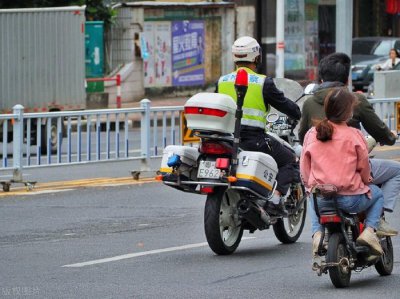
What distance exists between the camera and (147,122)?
18812 millimetres

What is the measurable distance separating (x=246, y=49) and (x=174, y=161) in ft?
3.86

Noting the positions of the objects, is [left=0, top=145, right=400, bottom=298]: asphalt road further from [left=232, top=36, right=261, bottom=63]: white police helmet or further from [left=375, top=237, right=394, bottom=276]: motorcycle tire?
[left=232, top=36, right=261, bottom=63]: white police helmet

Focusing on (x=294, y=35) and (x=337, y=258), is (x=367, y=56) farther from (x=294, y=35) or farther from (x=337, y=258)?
(x=337, y=258)

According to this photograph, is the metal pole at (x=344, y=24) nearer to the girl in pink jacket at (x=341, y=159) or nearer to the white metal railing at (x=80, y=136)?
the white metal railing at (x=80, y=136)

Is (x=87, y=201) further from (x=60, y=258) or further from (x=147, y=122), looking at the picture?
(x=60, y=258)

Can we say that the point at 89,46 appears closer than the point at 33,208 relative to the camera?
No

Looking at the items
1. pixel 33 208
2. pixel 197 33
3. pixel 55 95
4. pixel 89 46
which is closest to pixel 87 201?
pixel 33 208

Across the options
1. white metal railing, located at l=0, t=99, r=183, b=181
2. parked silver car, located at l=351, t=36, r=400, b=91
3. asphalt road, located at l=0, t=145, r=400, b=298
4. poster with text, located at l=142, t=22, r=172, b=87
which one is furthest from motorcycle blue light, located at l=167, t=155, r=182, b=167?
parked silver car, located at l=351, t=36, r=400, b=91

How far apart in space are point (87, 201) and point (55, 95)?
10487 mm

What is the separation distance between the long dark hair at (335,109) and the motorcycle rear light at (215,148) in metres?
1.86

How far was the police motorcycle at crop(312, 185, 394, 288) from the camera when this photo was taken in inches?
365

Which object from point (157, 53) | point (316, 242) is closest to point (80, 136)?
point (316, 242)

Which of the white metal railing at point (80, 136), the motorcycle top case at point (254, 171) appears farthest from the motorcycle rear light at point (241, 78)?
the white metal railing at point (80, 136)

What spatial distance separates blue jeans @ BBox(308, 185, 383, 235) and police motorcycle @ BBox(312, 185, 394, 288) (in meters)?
0.04
